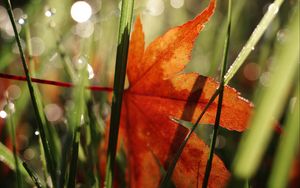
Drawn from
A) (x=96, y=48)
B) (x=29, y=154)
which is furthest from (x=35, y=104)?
(x=96, y=48)

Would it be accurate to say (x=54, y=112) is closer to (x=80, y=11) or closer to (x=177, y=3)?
(x=80, y=11)

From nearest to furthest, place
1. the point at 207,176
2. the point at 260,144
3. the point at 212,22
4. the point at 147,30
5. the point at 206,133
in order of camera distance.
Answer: the point at 260,144
the point at 207,176
the point at 206,133
the point at 212,22
the point at 147,30

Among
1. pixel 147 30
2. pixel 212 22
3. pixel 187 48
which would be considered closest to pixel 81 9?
pixel 147 30

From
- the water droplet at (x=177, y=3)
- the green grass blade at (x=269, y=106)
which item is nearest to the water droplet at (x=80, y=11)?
the water droplet at (x=177, y=3)

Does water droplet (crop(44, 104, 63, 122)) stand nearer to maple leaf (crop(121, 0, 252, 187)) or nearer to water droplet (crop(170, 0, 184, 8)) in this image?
water droplet (crop(170, 0, 184, 8))

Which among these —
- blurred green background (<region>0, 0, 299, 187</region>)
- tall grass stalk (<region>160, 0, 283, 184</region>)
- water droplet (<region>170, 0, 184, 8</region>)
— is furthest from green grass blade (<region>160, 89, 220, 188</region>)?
water droplet (<region>170, 0, 184, 8</region>)

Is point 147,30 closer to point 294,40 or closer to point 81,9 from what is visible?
point 81,9
